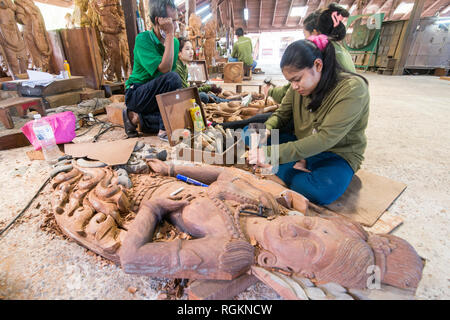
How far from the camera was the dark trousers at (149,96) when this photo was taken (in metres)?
3.12

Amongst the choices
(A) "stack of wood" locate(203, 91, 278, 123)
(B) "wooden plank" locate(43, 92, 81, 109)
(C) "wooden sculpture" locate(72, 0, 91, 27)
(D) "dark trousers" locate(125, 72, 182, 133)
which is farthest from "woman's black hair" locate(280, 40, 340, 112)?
(C) "wooden sculpture" locate(72, 0, 91, 27)

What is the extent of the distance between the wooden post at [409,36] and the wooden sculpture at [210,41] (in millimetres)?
9315

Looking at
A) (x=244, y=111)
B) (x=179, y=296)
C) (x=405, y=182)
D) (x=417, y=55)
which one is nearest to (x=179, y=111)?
(x=244, y=111)

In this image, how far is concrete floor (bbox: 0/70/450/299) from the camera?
1248 millimetres

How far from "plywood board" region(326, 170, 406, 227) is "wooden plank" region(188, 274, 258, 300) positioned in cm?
120

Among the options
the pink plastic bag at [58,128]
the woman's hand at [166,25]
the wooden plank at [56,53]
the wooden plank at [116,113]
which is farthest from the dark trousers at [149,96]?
the wooden plank at [56,53]

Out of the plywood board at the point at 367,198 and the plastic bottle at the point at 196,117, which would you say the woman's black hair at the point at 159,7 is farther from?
the plywood board at the point at 367,198

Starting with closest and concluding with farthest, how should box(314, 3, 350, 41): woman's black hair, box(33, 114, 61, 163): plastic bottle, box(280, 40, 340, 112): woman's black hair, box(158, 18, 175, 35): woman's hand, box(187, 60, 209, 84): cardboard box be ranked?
1. box(280, 40, 340, 112): woman's black hair
2. box(314, 3, 350, 41): woman's black hair
3. box(33, 114, 61, 163): plastic bottle
4. box(158, 18, 175, 35): woman's hand
5. box(187, 60, 209, 84): cardboard box

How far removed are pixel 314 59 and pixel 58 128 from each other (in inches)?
111

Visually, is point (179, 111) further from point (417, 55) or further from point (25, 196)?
point (417, 55)

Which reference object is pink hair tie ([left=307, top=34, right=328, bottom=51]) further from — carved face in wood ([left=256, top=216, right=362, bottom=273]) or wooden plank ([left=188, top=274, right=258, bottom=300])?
wooden plank ([left=188, top=274, right=258, bottom=300])

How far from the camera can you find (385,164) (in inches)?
110

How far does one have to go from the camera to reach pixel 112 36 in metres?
5.89
